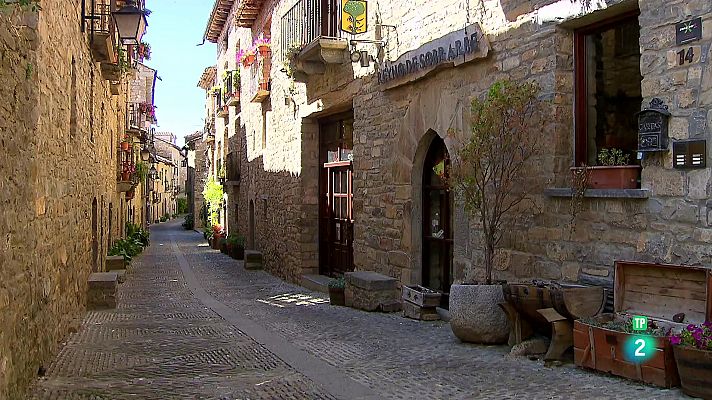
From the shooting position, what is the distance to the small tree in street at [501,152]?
6586 mm

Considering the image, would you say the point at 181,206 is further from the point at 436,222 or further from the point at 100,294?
the point at 436,222

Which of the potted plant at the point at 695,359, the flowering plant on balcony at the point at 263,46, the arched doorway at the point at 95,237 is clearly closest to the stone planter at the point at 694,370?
the potted plant at the point at 695,359

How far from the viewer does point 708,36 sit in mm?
5039

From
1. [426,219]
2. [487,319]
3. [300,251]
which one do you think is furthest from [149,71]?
[487,319]

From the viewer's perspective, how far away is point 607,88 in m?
6.36

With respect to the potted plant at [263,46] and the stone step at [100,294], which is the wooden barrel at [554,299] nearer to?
the stone step at [100,294]

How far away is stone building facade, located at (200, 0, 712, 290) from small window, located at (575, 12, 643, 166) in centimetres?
1

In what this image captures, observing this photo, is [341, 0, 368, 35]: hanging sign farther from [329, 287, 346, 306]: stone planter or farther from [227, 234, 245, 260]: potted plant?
[227, 234, 245, 260]: potted plant

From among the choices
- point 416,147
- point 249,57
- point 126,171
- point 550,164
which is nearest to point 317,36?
point 416,147

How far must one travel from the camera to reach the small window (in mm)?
6000

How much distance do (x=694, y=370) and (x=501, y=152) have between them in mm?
2740

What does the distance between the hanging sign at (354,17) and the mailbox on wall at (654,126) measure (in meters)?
5.92

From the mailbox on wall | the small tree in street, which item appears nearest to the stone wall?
the small tree in street

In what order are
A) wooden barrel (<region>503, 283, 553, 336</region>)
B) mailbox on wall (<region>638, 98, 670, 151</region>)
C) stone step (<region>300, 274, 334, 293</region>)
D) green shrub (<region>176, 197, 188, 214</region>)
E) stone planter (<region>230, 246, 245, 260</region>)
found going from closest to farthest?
mailbox on wall (<region>638, 98, 670, 151</region>), wooden barrel (<region>503, 283, 553, 336</region>), stone step (<region>300, 274, 334, 293</region>), stone planter (<region>230, 246, 245, 260</region>), green shrub (<region>176, 197, 188, 214</region>)
